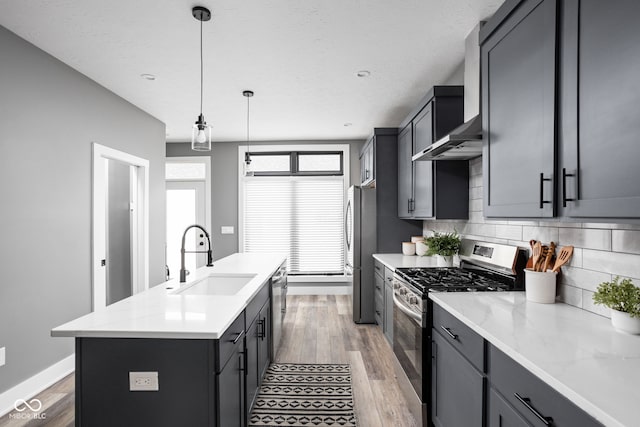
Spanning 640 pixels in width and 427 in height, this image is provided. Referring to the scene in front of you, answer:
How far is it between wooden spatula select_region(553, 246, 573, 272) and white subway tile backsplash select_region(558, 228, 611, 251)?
1.5 inches

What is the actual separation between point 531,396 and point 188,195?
19.3 ft

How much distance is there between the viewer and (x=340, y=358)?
324cm

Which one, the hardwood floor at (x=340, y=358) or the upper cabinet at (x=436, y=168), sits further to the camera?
the upper cabinet at (x=436, y=168)

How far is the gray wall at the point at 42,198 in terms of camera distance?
95.7 inches

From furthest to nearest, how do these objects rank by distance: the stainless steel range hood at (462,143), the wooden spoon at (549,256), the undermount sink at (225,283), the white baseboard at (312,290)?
the white baseboard at (312,290), the undermount sink at (225,283), the stainless steel range hood at (462,143), the wooden spoon at (549,256)

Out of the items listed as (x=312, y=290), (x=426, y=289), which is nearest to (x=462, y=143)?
(x=426, y=289)

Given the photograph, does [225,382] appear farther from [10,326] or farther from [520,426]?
[10,326]

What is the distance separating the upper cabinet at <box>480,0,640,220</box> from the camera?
1.03m

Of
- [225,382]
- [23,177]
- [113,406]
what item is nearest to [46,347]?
[23,177]

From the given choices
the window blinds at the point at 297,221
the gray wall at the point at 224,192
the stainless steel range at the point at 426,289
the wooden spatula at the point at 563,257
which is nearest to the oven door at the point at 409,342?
the stainless steel range at the point at 426,289

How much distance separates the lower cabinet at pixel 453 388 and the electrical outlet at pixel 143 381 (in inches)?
52.8

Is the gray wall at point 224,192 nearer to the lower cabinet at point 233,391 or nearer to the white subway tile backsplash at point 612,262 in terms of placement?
the lower cabinet at point 233,391

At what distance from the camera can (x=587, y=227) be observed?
5.44 feet

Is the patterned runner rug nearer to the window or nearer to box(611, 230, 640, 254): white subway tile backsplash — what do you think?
box(611, 230, 640, 254): white subway tile backsplash
